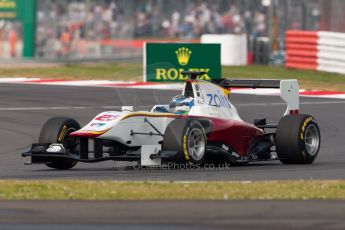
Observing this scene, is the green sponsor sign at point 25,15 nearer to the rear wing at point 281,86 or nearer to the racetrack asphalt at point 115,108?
the racetrack asphalt at point 115,108

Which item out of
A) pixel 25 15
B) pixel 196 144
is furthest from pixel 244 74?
pixel 196 144

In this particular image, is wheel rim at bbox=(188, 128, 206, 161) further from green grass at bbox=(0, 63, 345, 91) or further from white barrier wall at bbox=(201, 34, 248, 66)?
white barrier wall at bbox=(201, 34, 248, 66)

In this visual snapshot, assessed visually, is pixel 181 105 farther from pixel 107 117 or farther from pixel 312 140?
pixel 312 140

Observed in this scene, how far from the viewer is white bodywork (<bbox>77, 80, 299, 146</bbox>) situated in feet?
40.1

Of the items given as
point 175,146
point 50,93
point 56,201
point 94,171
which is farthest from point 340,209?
point 50,93

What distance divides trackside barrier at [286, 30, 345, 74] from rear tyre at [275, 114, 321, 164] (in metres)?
15.8

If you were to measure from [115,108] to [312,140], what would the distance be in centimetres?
813

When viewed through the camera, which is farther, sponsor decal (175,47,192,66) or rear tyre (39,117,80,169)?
sponsor decal (175,47,192,66)

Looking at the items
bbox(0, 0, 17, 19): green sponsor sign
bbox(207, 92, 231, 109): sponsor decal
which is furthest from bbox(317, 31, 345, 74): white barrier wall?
bbox(207, 92, 231, 109): sponsor decal

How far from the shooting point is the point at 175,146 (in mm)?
12102

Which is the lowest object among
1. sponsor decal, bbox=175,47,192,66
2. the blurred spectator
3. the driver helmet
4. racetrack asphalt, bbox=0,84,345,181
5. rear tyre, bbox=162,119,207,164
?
racetrack asphalt, bbox=0,84,345,181

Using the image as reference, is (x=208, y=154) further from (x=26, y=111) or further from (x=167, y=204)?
(x=26, y=111)

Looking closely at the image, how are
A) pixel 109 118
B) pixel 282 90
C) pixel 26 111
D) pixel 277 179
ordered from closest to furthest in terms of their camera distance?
pixel 277 179
pixel 109 118
pixel 282 90
pixel 26 111

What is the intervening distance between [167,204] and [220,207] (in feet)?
1.52
